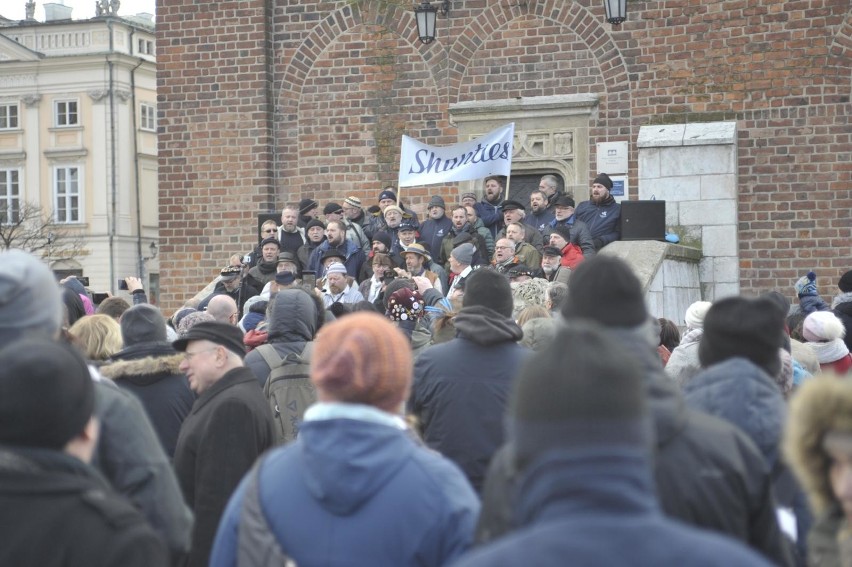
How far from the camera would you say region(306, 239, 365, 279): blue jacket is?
13.5 metres

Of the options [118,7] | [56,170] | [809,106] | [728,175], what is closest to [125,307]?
[728,175]

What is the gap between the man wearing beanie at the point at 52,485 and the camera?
9.15 ft

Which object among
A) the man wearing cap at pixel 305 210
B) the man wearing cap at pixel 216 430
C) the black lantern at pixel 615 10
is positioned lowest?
the man wearing cap at pixel 216 430

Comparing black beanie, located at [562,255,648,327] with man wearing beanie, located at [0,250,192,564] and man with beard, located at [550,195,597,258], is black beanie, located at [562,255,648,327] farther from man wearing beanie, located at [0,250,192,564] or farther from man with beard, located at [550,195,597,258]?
man with beard, located at [550,195,597,258]

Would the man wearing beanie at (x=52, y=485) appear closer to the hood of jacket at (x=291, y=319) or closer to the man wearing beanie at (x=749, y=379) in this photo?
the man wearing beanie at (x=749, y=379)

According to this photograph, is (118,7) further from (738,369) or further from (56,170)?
(738,369)

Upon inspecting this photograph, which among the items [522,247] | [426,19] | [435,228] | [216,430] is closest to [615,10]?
[426,19]

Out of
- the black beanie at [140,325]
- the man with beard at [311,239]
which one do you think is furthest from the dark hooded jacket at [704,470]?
the man with beard at [311,239]

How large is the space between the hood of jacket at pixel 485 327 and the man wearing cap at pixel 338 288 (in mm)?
6515

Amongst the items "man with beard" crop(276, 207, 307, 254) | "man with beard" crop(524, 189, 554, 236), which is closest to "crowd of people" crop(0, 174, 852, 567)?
"man with beard" crop(524, 189, 554, 236)

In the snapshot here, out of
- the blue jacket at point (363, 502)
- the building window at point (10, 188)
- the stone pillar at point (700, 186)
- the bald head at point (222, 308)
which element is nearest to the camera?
the blue jacket at point (363, 502)

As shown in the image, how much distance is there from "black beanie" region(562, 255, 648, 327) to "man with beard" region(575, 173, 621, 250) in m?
10.3

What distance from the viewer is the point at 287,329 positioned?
21.5 feet

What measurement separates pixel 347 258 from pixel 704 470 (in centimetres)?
1062
